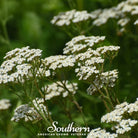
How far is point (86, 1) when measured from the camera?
6738 mm

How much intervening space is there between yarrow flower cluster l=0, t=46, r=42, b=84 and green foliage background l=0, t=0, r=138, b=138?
48 centimetres

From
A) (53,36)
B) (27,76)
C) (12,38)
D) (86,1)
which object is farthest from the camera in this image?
(12,38)

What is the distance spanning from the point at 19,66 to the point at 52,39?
16.1 ft

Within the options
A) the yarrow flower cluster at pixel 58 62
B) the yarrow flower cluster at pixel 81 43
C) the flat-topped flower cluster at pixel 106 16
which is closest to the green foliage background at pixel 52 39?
the flat-topped flower cluster at pixel 106 16

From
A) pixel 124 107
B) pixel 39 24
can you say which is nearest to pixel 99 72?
pixel 124 107

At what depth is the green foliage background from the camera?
482cm

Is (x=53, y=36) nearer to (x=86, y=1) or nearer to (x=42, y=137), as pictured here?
(x=86, y=1)

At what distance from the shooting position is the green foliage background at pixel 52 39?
4.82m

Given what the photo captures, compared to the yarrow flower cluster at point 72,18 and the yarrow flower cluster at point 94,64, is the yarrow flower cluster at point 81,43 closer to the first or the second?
the yarrow flower cluster at point 94,64

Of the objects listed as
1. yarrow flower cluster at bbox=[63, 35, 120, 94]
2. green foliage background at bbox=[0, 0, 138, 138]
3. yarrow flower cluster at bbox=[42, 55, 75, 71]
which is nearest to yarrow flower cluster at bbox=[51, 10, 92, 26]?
green foliage background at bbox=[0, 0, 138, 138]

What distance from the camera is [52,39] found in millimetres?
8156

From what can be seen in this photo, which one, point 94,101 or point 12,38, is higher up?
point 12,38

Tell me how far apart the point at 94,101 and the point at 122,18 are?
149 cm

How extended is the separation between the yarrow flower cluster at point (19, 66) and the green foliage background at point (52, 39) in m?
0.48
